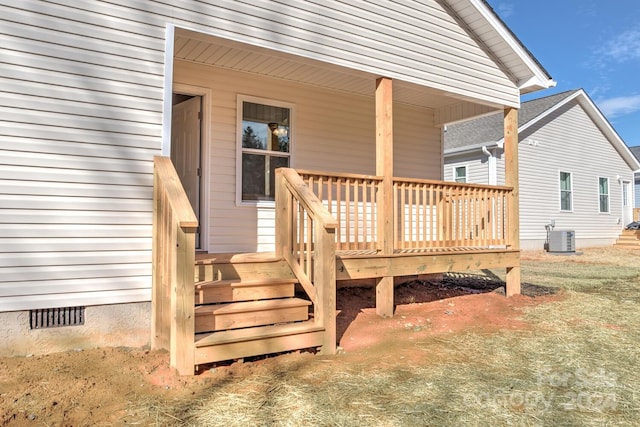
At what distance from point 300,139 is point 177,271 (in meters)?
3.81

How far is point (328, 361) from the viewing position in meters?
3.94

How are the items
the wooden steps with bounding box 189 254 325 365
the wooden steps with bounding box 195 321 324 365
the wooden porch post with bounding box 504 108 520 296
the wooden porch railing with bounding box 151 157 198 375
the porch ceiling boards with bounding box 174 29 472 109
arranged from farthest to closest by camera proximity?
the wooden porch post with bounding box 504 108 520 296, the porch ceiling boards with bounding box 174 29 472 109, the wooden steps with bounding box 189 254 325 365, the wooden steps with bounding box 195 321 324 365, the wooden porch railing with bounding box 151 157 198 375

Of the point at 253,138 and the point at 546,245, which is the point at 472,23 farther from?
→ the point at 546,245

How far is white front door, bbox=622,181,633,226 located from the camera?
1892 cm

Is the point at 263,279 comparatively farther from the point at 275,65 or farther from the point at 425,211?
the point at 275,65

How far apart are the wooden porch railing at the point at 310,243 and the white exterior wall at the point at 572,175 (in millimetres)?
12171

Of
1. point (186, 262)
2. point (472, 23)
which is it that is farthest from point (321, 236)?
point (472, 23)

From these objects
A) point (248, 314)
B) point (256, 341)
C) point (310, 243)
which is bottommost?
point (256, 341)

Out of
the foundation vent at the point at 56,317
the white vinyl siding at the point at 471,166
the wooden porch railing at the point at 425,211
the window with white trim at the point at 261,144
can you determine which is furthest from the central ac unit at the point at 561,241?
the foundation vent at the point at 56,317

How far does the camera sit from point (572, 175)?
1659 cm

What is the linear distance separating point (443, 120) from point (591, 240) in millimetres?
12472

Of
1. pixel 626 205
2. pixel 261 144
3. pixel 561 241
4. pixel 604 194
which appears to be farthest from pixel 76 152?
pixel 626 205

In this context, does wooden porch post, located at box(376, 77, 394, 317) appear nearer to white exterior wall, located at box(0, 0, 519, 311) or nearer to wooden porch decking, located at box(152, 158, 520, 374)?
wooden porch decking, located at box(152, 158, 520, 374)

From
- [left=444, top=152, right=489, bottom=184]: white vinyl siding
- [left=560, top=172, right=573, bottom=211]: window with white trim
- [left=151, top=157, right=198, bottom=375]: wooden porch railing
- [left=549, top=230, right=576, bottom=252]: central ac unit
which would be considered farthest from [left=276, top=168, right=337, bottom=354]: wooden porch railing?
[left=560, top=172, right=573, bottom=211]: window with white trim
